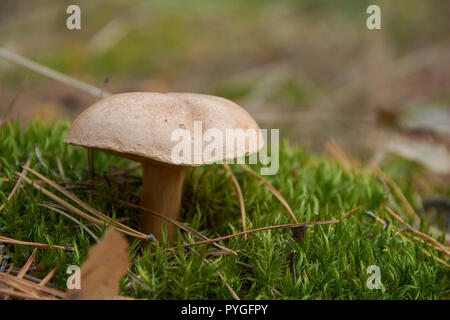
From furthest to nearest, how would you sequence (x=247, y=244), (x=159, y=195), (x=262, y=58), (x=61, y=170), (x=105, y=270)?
1. (x=262, y=58)
2. (x=61, y=170)
3. (x=159, y=195)
4. (x=247, y=244)
5. (x=105, y=270)

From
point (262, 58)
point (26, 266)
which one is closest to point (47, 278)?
point (26, 266)

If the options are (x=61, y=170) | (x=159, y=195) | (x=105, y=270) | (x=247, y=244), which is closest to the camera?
(x=105, y=270)

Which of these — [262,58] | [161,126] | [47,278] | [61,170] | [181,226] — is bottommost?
[47,278]

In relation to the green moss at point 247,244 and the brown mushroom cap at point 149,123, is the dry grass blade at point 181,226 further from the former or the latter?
the brown mushroom cap at point 149,123

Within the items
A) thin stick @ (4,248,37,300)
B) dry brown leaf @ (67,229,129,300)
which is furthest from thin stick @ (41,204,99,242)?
dry brown leaf @ (67,229,129,300)

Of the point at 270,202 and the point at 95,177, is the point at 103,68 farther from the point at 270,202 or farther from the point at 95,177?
the point at 270,202

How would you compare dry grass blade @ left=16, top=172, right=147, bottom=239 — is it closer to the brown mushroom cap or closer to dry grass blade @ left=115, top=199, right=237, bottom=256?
dry grass blade @ left=115, top=199, right=237, bottom=256

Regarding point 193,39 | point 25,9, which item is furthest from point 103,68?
point 25,9

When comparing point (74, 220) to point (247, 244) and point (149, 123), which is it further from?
point (247, 244)
